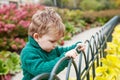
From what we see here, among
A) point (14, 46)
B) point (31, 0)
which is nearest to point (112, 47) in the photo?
point (14, 46)

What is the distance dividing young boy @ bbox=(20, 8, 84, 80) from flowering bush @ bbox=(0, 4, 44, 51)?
649cm

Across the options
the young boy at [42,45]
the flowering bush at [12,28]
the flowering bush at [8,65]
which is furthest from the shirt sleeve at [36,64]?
the flowering bush at [12,28]

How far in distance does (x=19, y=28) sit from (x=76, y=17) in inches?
442

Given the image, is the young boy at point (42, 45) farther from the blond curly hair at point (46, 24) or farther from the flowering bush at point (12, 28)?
the flowering bush at point (12, 28)

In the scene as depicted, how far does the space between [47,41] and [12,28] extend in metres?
7.20

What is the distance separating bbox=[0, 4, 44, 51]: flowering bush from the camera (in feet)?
31.9

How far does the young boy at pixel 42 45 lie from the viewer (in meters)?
2.91

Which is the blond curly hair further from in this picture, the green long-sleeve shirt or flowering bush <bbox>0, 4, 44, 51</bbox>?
flowering bush <bbox>0, 4, 44, 51</bbox>

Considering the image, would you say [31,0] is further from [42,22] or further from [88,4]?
[42,22]

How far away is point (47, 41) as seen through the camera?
3.01m

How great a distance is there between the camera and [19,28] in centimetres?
1070

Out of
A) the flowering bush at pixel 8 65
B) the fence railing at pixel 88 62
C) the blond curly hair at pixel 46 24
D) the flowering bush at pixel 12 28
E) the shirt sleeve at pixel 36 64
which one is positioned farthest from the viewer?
the flowering bush at pixel 12 28

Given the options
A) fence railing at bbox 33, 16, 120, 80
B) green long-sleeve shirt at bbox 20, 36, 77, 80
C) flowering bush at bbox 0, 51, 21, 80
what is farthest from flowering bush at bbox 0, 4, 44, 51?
green long-sleeve shirt at bbox 20, 36, 77, 80

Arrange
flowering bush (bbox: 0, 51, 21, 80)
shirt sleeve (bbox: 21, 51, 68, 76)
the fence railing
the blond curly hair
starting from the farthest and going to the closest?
flowering bush (bbox: 0, 51, 21, 80) → the blond curly hair → shirt sleeve (bbox: 21, 51, 68, 76) → the fence railing
